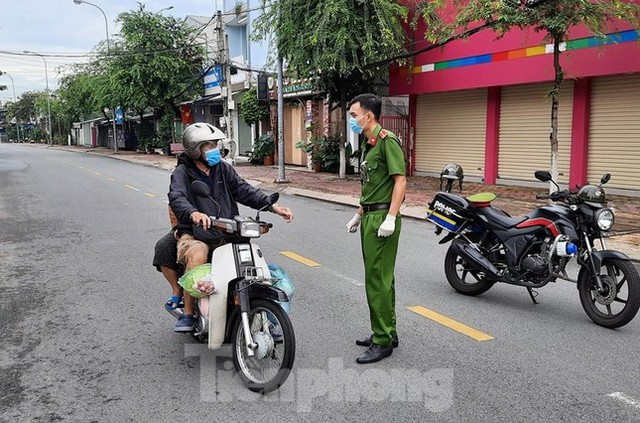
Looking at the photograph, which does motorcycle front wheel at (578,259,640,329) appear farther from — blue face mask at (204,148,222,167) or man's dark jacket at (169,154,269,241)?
blue face mask at (204,148,222,167)

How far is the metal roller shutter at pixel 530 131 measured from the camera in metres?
15.6

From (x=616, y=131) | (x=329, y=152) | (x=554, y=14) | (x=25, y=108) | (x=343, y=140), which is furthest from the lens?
(x=25, y=108)

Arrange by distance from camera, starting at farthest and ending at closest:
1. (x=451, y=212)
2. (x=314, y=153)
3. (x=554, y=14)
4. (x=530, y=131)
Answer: (x=314, y=153), (x=530, y=131), (x=554, y=14), (x=451, y=212)

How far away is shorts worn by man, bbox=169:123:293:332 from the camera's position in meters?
4.41

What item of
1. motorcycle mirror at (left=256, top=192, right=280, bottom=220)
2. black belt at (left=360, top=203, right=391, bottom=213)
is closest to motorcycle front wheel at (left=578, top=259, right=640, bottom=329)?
black belt at (left=360, top=203, right=391, bottom=213)

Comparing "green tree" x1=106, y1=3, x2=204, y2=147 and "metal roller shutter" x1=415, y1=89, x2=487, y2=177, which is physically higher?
"green tree" x1=106, y1=3, x2=204, y2=147

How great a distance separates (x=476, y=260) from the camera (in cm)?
603

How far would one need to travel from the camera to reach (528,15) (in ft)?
38.1

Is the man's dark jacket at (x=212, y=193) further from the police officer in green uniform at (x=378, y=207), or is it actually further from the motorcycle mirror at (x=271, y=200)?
the police officer in green uniform at (x=378, y=207)

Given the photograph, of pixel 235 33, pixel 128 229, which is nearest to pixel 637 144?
pixel 128 229

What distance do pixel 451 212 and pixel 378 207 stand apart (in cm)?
192

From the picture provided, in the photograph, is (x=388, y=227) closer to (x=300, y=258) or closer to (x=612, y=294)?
(x=612, y=294)

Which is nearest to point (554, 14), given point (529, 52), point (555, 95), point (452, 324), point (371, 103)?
point (555, 95)

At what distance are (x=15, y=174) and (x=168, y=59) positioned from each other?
14.3m
